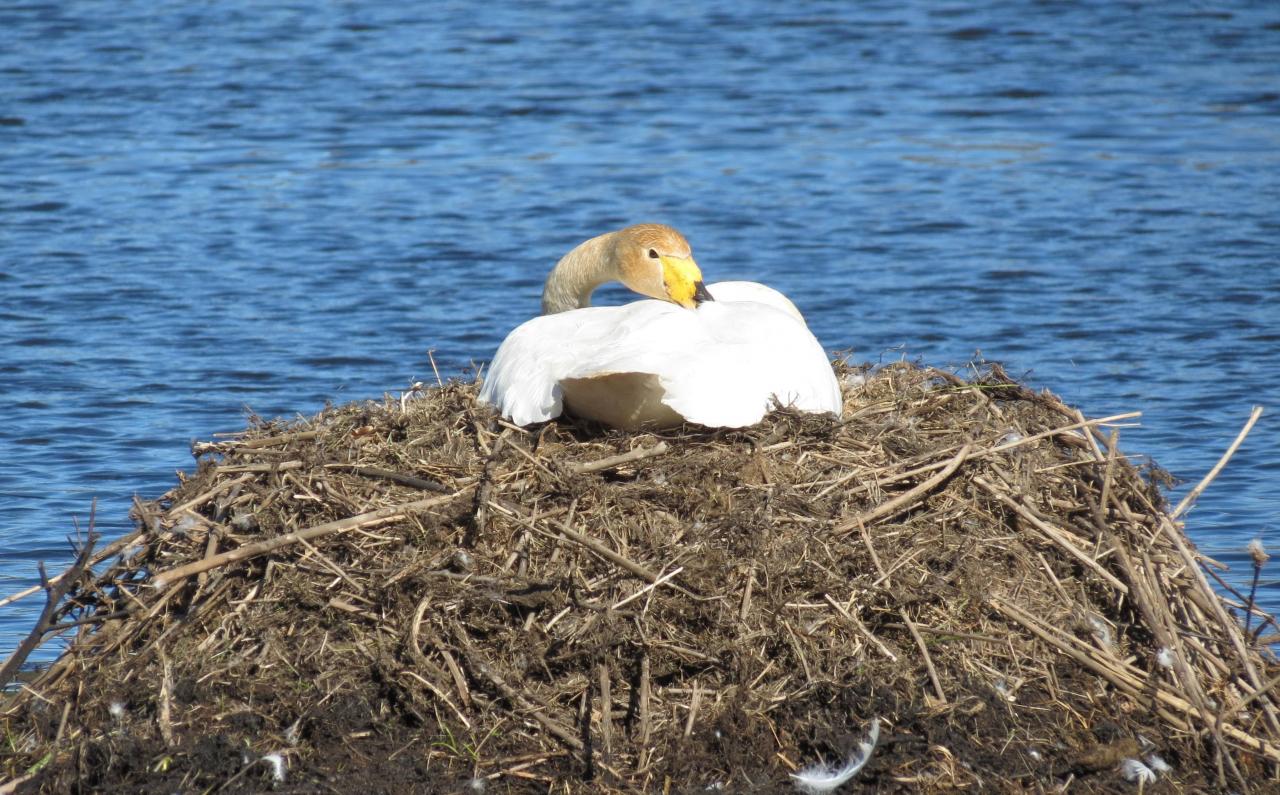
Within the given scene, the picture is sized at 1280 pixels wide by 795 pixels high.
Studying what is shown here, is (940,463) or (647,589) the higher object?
(940,463)

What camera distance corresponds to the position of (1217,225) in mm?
14922

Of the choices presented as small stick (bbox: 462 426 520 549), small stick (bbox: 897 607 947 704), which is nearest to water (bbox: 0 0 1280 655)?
small stick (bbox: 462 426 520 549)

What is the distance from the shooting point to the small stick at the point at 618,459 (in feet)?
20.2

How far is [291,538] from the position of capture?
591 cm

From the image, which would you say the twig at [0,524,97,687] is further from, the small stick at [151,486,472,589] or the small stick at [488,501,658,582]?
the small stick at [488,501,658,582]

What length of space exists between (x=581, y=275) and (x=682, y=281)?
740mm

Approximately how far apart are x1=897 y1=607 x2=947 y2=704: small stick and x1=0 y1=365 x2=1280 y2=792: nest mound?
2 cm

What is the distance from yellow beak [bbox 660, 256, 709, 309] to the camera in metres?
7.69

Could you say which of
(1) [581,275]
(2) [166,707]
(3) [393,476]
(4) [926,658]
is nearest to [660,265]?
(1) [581,275]

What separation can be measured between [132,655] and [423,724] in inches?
41.4

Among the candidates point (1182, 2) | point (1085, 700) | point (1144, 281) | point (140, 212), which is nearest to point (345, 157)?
point (140, 212)

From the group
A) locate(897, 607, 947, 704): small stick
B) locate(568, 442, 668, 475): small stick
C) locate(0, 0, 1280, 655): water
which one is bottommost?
locate(0, 0, 1280, 655): water

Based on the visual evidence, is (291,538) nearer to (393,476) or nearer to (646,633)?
(393,476)

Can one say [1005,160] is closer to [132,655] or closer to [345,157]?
[345,157]
